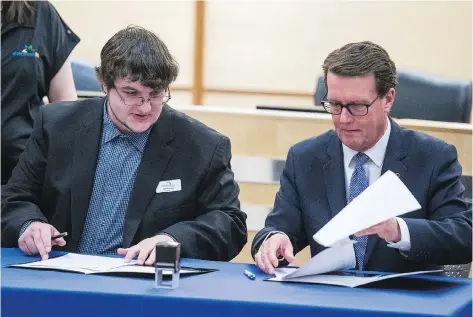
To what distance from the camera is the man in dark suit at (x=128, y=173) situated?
109 inches

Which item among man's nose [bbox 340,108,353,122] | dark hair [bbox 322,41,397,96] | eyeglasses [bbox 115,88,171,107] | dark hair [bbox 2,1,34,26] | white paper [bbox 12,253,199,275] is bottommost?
white paper [bbox 12,253,199,275]

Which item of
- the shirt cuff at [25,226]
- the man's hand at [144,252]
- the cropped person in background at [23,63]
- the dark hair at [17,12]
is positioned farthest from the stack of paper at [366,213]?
the dark hair at [17,12]

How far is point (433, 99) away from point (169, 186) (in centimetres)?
221

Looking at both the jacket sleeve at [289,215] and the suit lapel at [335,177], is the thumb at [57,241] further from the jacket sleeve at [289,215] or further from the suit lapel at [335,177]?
the suit lapel at [335,177]

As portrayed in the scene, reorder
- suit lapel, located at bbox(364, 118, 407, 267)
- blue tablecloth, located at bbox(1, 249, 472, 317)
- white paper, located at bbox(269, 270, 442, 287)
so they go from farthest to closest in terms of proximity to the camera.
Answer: suit lapel, located at bbox(364, 118, 407, 267), white paper, located at bbox(269, 270, 442, 287), blue tablecloth, located at bbox(1, 249, 472, 317)

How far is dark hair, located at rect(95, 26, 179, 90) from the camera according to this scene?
274cm

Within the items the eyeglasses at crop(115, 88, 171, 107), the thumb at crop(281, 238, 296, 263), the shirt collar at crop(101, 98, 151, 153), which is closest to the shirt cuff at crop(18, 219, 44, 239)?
the shirt collar at crop(101, 98, 151, 153)

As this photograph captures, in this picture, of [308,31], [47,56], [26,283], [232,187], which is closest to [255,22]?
[308,31]

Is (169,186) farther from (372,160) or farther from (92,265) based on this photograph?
(372,160)

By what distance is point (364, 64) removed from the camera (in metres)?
2.71

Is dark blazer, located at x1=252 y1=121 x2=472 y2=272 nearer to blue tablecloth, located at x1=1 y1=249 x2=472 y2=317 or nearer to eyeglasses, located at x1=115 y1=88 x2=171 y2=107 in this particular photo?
blue tablecloth, located at x1=1 y1=249 x2=472 y2=317

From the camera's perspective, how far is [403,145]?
274 cm

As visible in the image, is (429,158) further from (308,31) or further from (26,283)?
(308,31)

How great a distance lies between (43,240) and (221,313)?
2.70ft
